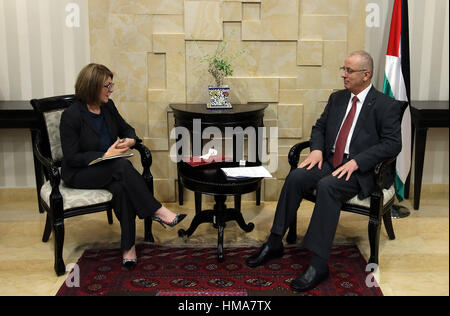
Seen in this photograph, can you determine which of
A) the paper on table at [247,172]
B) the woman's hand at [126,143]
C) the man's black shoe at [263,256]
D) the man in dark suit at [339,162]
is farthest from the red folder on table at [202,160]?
the man's black shoe at [263,256]

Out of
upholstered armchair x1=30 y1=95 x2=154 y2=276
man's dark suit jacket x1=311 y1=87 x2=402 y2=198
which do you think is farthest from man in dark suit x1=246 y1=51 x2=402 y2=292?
upholstered armchair x1=30 y1=95 x2=154 y2=276

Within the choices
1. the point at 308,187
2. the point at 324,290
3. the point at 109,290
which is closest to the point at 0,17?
the point at 109,290

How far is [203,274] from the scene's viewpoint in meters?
3.57

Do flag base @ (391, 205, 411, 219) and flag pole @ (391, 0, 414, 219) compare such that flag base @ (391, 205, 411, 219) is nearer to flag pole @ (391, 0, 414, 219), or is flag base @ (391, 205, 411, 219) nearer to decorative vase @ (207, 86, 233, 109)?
flag pole @ (391, 0, 414, 219)

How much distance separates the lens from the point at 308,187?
3.73 metres

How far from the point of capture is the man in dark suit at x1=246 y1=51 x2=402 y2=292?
3.44 m

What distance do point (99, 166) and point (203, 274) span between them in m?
1.00

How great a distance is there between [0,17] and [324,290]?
3525 mm

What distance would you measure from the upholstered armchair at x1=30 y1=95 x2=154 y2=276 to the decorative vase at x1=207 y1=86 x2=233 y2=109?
78 cm

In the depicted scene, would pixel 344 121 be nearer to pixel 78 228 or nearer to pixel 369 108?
pixel 369 108

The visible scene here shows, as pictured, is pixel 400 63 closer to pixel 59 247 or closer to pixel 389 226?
pixel 389 226

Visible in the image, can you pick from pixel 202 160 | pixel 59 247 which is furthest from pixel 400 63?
pixel 59 247

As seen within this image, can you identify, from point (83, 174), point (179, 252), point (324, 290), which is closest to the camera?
point (324, 290)

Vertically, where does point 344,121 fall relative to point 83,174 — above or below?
above
